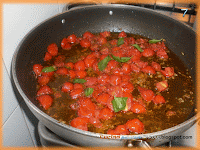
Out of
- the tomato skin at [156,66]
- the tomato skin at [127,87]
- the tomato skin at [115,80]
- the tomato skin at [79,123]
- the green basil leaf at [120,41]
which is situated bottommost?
the tomato skin at [79,123]

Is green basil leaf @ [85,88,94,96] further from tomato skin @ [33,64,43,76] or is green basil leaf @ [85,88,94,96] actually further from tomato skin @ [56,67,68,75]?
tomato skin @ [33,64,43,76]

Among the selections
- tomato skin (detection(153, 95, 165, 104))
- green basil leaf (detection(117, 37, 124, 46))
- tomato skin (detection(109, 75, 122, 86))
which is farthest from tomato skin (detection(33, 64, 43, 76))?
tomato skin (detection(153, 95, 165, 104))

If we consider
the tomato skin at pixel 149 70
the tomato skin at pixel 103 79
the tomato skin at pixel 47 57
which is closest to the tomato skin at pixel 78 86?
the tomato skin at pixel 103 79

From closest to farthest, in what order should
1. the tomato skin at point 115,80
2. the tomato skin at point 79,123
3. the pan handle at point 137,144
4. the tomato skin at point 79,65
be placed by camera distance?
the pan handle at point 137,144, the tomato skin at point 79,123, the tomato skin at point 115,80, the tomato skin at point 79,65

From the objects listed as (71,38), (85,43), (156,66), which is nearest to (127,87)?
(156,66)

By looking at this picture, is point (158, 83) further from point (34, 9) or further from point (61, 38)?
point (34, 9)

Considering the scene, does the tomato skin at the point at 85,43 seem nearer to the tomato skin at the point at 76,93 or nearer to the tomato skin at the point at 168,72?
the tomato skin at the point at 76,93
